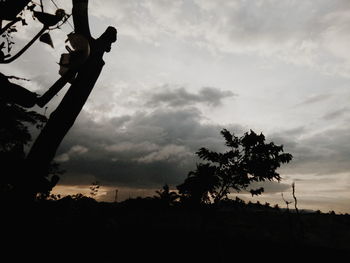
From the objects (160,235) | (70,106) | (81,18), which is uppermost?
(81,18)

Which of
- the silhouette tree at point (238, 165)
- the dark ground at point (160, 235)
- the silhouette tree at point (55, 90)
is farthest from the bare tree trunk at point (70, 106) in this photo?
the silhouette tree at point (238, 165)

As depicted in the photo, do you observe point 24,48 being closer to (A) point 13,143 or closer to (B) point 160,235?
(B) point 160,235

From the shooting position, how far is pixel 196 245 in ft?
42.8

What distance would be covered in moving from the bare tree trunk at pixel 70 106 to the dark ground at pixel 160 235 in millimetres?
253

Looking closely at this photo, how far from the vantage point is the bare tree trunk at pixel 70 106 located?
183 centimetres

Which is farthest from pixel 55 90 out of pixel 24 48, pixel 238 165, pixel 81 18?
pixel 238 165

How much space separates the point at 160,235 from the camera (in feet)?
44.5

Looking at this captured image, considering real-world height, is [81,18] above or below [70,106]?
above

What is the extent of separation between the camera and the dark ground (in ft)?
11.0

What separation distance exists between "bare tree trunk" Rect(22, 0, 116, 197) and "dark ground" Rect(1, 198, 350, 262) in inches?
10.0

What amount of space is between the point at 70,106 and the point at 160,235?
1259 cm

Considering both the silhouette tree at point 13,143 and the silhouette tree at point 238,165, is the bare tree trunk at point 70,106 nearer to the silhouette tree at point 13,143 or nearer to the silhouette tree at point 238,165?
the silhouette tree at point 13,143

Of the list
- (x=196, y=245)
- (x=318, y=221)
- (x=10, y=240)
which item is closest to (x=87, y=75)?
(x=10, y=240)

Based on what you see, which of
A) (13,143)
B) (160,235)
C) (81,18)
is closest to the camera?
(81,18)
